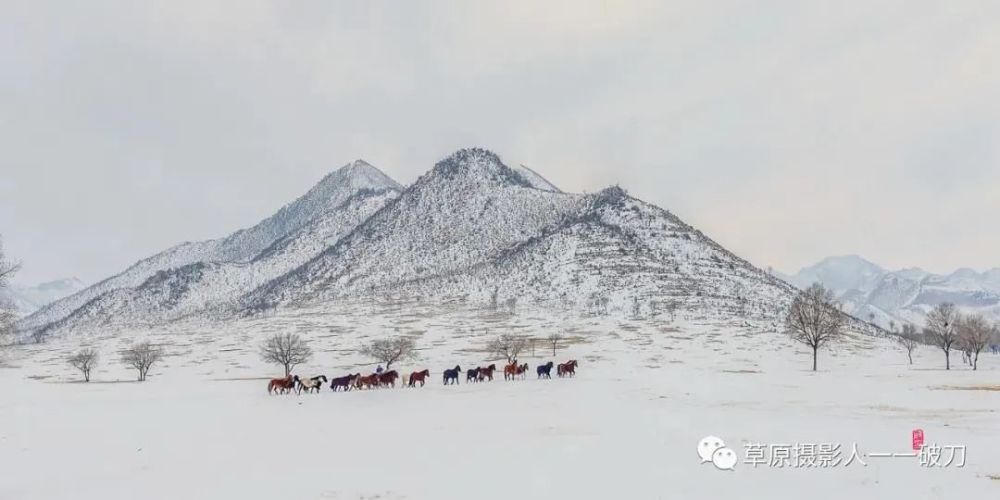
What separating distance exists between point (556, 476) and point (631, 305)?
187379 millimetres

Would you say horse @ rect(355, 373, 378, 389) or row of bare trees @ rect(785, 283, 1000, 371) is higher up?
row of bare trees @ rect(785, 283, 1000, 371)

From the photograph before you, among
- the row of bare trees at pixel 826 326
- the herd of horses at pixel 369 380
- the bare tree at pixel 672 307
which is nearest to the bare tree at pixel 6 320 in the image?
the herd of horses at pixel 369 380

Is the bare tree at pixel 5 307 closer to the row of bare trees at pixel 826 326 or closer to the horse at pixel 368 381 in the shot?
the horse at pixel 368 381

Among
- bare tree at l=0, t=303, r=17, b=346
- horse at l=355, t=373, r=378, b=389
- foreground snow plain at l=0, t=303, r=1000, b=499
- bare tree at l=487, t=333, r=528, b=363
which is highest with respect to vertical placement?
bare tree at l=0, t=303, r=17, b=346

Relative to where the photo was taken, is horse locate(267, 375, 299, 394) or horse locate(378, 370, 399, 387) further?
horse locate(378, 370, 399, 387)

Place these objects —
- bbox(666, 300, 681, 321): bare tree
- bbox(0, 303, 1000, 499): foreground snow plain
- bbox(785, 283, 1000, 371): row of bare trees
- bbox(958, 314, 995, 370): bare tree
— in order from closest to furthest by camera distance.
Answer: bbox(0, 303, 1000, 499): foreground snow plain, bbox(785, 283, 1000, 371): row of bare trees, bbox(958, 314, 995, 370): bare tree, bbox(666, 300, 681, 321): bare tree

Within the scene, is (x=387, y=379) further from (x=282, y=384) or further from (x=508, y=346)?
(x=508, y=346)

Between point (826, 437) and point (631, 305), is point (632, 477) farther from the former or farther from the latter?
point (631, 305)

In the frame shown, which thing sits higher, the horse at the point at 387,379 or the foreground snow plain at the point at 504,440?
the foreground snow plain at the point at 504,440

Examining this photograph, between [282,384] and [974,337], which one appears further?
[974,337]

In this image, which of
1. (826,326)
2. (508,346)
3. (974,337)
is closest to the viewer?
(826,326)

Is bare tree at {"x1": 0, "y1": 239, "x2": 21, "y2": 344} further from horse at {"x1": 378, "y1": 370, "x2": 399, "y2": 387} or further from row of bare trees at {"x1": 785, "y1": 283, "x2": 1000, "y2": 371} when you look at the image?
row of bare trees at {"x1": 785, "y1": 283, "x2": 1000, "y2": 371}

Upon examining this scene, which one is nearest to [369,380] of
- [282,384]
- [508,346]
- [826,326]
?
[282,384]

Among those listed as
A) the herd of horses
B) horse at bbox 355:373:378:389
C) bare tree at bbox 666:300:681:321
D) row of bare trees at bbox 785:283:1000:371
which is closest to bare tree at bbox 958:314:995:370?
row of bare trees at bbox 785:283:1000:371
